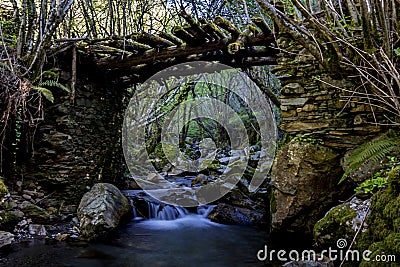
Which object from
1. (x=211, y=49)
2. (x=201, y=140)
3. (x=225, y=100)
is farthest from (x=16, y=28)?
(x=201, y=140)

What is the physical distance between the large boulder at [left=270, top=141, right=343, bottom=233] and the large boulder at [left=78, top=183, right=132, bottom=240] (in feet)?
9.03

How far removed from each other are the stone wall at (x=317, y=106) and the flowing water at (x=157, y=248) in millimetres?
1905

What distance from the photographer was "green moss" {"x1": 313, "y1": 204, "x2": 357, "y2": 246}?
2693 millimetres

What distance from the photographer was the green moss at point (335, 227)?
106 inches

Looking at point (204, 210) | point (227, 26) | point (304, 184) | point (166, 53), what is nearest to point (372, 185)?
point (304, 184)

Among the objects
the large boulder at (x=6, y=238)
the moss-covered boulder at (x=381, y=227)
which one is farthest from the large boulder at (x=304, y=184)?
the large boulder at (x=6, y=238)

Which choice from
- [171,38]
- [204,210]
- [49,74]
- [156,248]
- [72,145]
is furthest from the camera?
[204,210]

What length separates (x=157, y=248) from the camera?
4660mm

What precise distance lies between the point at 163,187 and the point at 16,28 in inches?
194

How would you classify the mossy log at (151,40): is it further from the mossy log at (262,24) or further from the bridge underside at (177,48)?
the mossy log at (262,24)

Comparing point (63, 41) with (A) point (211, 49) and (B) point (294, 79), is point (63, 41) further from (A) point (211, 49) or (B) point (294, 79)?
(B) point (294, 79)

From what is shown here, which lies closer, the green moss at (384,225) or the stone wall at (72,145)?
the green moss at (384,225)

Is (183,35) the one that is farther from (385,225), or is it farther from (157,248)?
(385,225)

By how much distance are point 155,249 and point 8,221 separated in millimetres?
2332
